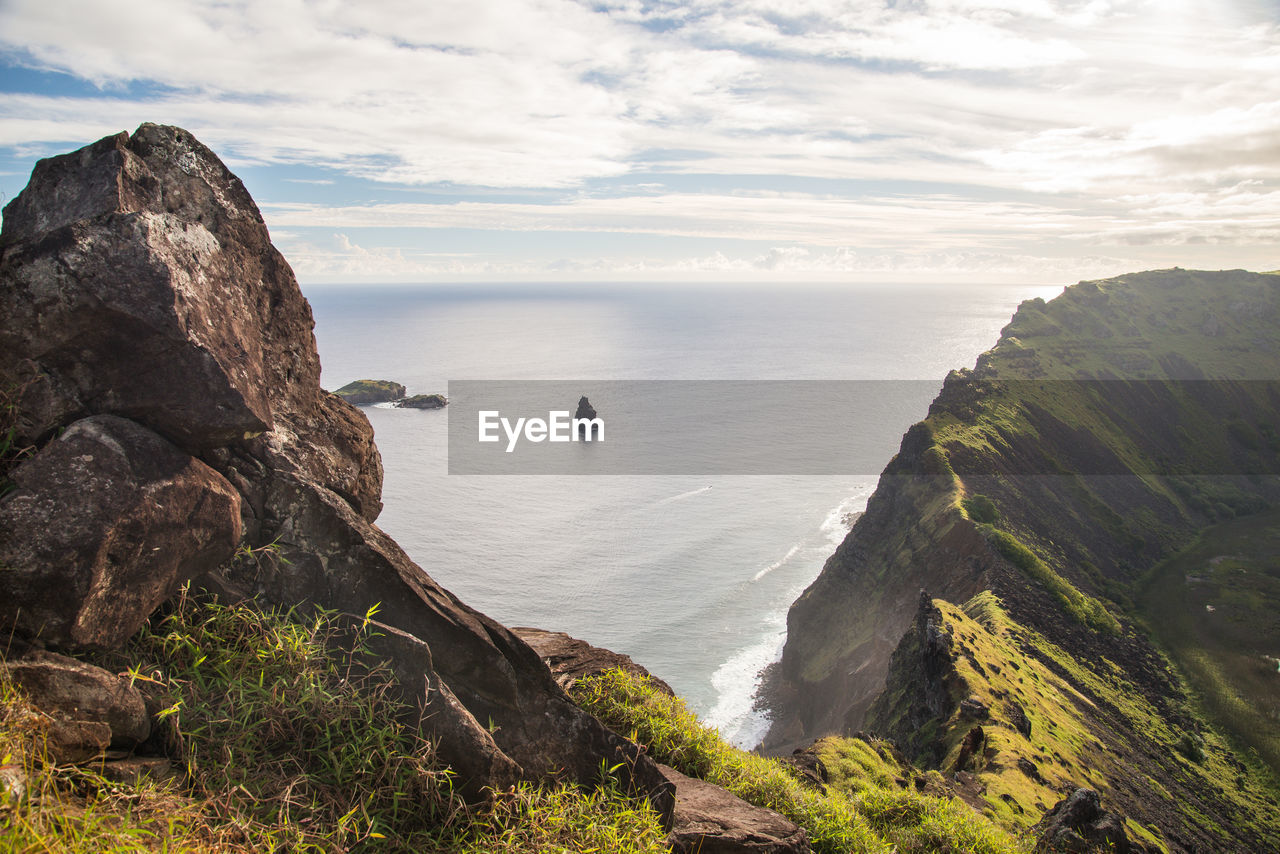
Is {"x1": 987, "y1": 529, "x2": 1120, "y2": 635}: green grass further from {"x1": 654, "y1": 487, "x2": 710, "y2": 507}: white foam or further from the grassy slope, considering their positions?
the grassy slope

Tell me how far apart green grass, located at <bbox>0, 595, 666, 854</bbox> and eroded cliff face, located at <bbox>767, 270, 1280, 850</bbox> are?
1197 inches

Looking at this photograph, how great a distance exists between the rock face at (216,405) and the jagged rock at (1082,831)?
2078 centimetres

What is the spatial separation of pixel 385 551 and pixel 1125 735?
58.3 m

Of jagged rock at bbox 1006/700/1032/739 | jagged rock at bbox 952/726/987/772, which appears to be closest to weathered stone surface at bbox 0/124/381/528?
jagged rock at bbox 952/726/987/772

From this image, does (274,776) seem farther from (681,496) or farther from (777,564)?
(681,496)

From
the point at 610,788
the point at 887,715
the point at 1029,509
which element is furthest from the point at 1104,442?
the point at 610,788

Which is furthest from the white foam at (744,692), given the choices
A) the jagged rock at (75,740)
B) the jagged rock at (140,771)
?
the jagged rock at (75,740)

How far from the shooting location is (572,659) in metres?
11.9

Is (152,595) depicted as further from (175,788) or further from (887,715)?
(887,715)

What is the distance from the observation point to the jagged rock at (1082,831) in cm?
2175

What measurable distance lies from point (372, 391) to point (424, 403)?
42.7 feet

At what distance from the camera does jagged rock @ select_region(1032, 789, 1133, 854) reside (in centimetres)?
2175

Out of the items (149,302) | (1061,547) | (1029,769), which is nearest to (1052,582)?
(1061,547)

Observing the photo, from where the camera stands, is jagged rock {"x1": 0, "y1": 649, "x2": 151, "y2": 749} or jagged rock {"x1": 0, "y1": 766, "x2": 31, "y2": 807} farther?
jagged rock {"x1": 0, "y1": 649, "x2": 151, "y2": 749}
